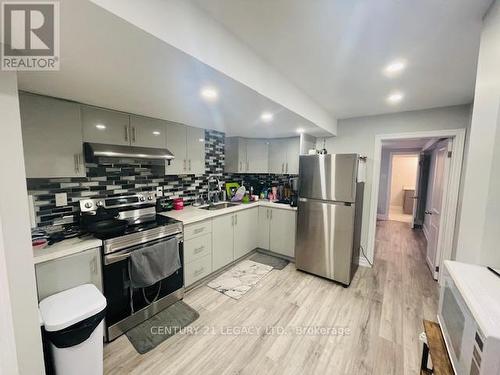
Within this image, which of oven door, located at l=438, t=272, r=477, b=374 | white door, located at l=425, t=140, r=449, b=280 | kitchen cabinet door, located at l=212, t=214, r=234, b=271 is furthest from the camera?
white door, located at l=425, t=140, r=449, b=280

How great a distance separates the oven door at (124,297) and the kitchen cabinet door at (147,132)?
42.1 inches

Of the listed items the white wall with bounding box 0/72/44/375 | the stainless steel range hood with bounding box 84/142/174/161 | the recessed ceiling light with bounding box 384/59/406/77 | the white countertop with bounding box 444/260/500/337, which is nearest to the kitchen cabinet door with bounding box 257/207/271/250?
the stainless steel range hood with bounding box 84/142/174/161

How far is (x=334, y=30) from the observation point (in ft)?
3.98

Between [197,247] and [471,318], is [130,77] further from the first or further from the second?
[471,318]

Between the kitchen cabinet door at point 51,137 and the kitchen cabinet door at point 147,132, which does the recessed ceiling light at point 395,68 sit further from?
the kitchen cabinet door at point 51,137

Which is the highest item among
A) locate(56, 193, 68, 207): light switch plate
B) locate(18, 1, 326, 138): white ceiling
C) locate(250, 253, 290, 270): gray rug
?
locate(18, 1, 326, 138): white ceiling

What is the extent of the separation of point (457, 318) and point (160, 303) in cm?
227

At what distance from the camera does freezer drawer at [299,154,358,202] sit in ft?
8.16

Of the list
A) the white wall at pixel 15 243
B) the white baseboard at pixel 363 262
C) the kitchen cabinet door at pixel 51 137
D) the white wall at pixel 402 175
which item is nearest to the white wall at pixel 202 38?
the white wall at pixel 15 243

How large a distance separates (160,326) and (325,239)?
2.09m

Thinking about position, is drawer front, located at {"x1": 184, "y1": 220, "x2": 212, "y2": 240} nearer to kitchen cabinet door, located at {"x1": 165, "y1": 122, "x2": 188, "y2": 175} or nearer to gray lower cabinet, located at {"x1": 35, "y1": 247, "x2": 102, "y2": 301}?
kitchen cabinet door, located at {"x1": 165, "y1": 122, "x2": 188, "y2": 175}

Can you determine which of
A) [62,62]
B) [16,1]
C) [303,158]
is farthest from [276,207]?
[16,1]

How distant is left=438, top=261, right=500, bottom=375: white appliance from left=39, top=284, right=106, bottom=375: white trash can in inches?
74.5

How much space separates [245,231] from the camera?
10.6ft
